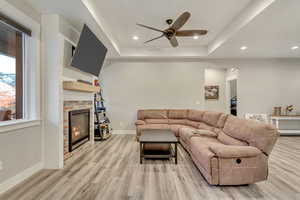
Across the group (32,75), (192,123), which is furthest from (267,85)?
(32,75)

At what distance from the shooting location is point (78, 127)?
407 cm

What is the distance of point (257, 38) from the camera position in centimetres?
424

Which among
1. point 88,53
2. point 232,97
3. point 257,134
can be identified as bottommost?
point 257,134

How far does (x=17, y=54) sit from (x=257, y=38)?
5.17m

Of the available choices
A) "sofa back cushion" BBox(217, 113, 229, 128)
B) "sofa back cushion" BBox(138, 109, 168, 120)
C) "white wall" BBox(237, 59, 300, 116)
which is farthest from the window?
"white wall" BBox(237, 59, 300, 116)

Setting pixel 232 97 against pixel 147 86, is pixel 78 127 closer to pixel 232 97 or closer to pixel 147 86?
pixel 147 86

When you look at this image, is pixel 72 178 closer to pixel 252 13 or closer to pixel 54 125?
pixel 54 125

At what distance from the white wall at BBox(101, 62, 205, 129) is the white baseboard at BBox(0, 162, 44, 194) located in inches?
136

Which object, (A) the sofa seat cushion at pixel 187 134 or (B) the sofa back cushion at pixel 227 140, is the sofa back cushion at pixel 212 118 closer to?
(B) the sofa back cushion at pixel 227 140

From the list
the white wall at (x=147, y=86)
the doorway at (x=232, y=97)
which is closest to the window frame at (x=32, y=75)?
the white wall at (x=147, y=86)

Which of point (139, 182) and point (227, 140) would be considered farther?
point (227, 140)

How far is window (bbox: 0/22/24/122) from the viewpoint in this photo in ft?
8.64

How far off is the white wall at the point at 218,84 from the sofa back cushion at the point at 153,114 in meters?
2.96

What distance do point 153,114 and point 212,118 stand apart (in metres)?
2.14
